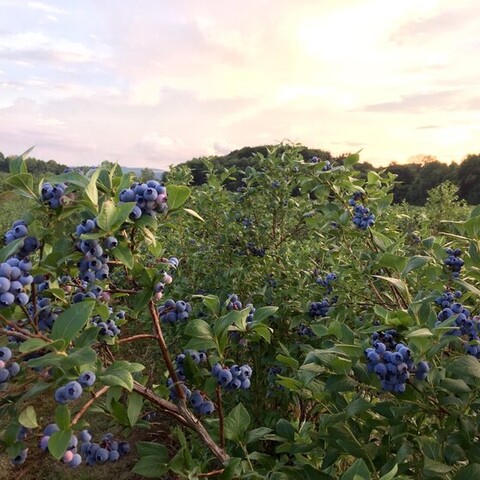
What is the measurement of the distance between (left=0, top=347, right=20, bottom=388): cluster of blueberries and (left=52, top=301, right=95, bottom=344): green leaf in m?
0.14

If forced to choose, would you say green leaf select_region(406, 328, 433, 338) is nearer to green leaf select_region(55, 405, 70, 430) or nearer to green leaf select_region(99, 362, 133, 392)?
green leaf select_region(99, 362, 133, 392)

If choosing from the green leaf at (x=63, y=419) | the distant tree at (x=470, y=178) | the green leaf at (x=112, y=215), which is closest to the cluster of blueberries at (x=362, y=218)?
the green leaf at (x=112, y=215)

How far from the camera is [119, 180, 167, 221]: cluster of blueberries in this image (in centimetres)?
141

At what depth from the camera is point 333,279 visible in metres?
2.94

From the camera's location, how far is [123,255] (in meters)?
1.39

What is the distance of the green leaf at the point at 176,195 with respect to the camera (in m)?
1.51

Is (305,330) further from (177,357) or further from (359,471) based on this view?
(359,471)

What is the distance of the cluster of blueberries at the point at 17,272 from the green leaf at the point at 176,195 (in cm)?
42

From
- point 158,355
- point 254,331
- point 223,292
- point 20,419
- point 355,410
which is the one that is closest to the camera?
point 20,419

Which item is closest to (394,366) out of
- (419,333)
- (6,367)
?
(419,333)

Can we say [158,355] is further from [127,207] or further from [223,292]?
[127,207]

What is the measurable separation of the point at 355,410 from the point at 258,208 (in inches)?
123

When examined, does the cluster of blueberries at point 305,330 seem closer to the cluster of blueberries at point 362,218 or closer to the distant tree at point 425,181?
the cluster of blueberries at point 362,218

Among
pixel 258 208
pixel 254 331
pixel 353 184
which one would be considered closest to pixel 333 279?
pixel 353 184
